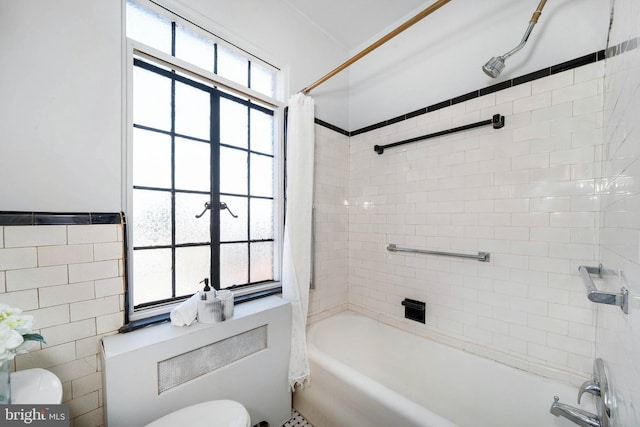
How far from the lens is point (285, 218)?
1.73 metres

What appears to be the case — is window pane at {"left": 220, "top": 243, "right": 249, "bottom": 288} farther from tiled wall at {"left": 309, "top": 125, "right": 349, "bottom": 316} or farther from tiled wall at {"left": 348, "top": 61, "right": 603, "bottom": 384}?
tiled wall at {"left": 348, "top": 61, "right": 603, "bottom": 384}

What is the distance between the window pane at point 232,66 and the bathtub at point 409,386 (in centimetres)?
192

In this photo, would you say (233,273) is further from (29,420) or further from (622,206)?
(622,206)

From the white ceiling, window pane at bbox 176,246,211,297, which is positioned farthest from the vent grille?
the white ceiling

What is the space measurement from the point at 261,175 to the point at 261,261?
649mm

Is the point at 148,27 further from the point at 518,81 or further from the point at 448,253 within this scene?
the point at 448,253

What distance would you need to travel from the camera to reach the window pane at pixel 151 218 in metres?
1.25


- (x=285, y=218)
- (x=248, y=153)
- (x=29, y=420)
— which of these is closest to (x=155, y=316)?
(x=29, y=420)

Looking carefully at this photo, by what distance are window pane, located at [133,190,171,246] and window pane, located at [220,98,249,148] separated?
54 centimetres

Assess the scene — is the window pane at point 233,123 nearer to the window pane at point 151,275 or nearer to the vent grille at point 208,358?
the window pane at point 151,275

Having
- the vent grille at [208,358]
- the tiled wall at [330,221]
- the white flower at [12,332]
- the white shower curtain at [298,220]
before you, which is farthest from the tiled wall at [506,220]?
the white flower at [12,332]

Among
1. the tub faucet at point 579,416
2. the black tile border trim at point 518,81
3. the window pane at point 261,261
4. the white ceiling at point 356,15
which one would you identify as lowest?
the tub faucet at point 579,416

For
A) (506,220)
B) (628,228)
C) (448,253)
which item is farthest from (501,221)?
(628,228)

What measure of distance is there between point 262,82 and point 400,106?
1114 mm
